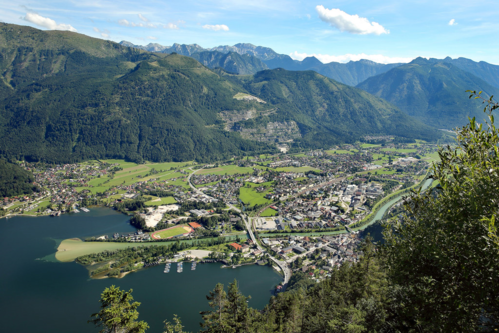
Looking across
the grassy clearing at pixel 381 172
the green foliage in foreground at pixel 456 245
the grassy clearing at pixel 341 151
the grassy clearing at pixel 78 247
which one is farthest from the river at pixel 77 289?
the grassy clearing at pixel 341 151

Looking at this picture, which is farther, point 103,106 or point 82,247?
point 103,106

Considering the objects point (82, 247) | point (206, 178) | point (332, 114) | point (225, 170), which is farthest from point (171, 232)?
point (332, 114)

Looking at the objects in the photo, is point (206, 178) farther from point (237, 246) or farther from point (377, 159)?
point (377, 159)

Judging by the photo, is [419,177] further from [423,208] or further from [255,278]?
[423,208]

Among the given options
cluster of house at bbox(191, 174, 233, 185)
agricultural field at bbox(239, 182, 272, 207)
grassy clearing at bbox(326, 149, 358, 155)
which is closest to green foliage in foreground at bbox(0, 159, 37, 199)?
cluster of house at bbox(191, 174, 233, 185)

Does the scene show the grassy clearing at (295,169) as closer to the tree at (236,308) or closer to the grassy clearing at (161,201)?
the grassy clearing at (161,201)

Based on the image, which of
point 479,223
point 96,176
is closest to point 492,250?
point 479,223
